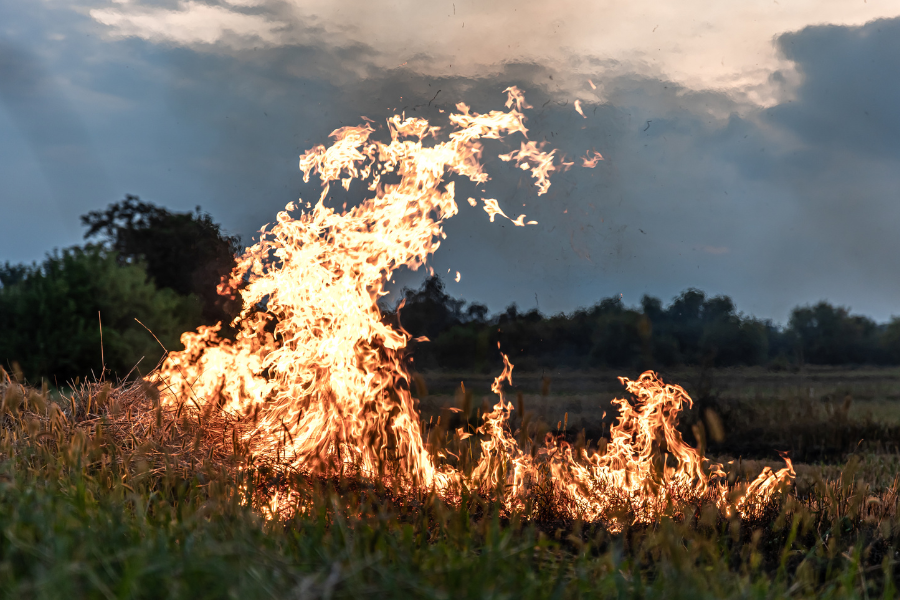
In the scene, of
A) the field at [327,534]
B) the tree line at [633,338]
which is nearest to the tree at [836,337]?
the tree line at [633,338]

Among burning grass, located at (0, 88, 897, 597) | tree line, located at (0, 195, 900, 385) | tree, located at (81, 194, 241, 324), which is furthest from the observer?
tree, located at (81, 194, 241, 324)

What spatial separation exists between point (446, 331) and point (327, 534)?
25.8 metres

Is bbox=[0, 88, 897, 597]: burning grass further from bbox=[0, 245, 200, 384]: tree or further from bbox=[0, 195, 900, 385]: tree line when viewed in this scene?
bbox=[0, 245, 200, 384]: tree

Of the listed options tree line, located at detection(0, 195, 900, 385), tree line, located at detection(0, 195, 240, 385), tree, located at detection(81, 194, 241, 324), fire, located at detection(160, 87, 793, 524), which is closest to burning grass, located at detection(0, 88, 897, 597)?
fire, located at detection(160, 87, 793, 524)

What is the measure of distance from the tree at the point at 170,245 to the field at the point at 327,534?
96.1ft

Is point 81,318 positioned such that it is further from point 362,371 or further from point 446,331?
point 362,371

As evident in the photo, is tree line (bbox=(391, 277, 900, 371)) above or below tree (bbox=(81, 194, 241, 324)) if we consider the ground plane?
below

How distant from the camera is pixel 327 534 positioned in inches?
203

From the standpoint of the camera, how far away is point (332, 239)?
285 inches

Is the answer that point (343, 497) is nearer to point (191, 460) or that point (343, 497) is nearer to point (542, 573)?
point (191, 460)

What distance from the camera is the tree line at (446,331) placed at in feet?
83.7

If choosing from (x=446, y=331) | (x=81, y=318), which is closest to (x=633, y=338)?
(x=446, y=331)

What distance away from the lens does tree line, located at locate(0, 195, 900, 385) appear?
25.5 m

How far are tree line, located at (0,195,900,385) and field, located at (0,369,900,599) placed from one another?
534 inches
